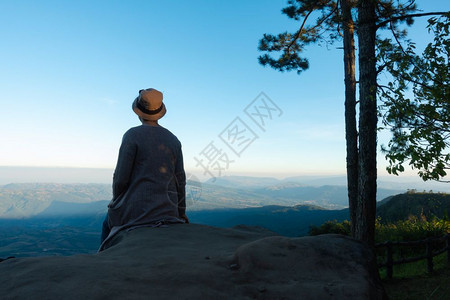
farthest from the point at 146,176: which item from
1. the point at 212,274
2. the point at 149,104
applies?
the point at 212,274

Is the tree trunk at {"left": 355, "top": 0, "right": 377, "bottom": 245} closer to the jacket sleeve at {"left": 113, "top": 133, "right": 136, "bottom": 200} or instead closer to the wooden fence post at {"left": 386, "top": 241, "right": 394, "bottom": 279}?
the wooden fence post at {"left": 386, "top": 241, "right": 394, "bottom": 279}

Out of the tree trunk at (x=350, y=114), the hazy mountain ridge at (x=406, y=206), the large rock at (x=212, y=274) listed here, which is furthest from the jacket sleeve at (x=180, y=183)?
the hazy mountain ridge at (x=406, y=206)

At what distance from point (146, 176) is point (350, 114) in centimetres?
603

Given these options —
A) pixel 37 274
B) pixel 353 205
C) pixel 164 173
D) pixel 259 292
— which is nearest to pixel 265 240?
pixel 259 292

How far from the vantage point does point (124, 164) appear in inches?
137

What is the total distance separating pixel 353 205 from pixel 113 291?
23.5 ft

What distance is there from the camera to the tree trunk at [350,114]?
773 cm

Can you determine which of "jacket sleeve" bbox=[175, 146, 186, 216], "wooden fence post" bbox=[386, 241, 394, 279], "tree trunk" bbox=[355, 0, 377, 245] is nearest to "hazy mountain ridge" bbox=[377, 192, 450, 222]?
"wooden fence post" bbox=[386, 241, 394, 279]

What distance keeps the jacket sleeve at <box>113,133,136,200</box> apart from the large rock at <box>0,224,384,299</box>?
1.24 metres

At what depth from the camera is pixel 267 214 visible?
160 metres

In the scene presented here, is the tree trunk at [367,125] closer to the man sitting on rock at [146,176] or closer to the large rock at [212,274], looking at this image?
the man sitting on rock at [146,176]

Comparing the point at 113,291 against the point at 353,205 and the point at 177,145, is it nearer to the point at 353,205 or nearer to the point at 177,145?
the point at 177,145

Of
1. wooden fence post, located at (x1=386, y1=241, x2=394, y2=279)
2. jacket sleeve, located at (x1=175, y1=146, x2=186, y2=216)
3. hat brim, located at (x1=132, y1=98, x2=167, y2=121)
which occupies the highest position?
hat brim, located at (x1=132, y1=98, x2=167, y2=121)

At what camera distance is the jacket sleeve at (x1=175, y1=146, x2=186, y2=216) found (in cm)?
388
